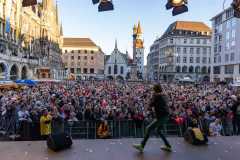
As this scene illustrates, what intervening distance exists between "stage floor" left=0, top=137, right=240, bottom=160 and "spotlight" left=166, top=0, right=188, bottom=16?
20.6 ft

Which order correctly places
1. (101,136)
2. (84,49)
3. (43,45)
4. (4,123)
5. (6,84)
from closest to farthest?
(101,136), (4,123), (6,84), (43,45), (84,49)

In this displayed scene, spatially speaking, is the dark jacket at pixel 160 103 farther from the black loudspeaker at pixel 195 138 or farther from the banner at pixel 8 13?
the banner at pixel 8 13

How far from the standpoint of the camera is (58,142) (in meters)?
9.98

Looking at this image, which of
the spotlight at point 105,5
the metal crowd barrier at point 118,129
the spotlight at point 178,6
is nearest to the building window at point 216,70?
the metal crowd barrier at point 118,129

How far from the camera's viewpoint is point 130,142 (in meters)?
11.2

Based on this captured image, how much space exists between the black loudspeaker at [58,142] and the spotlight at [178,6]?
25.7 feet

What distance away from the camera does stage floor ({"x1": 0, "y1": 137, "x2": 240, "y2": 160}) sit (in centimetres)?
926

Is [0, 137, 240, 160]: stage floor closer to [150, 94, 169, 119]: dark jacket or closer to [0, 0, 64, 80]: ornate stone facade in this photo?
[150, 94, 169, 119]: dark jacket

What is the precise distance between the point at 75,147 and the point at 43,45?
7606 centimetres

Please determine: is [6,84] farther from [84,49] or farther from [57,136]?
[84,49]

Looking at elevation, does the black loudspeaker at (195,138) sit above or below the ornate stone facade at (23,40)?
below

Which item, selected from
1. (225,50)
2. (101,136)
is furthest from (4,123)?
(225,50)

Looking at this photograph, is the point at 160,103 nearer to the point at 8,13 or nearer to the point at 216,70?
the point at 8,13

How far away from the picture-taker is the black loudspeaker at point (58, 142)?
9898 mm
